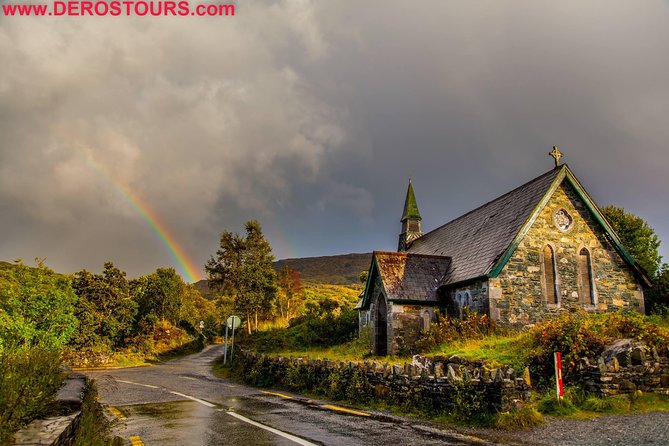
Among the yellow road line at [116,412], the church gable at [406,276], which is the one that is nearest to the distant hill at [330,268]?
the church gable at [406,276]

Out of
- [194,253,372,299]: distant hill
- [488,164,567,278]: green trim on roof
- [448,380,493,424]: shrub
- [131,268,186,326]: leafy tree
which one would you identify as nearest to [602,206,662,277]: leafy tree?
[488,164,567,278]: green trim on roof

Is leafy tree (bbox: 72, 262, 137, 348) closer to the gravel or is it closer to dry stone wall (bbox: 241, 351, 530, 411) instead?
dry stone wall (bbox: 241, 351, 530, 411)

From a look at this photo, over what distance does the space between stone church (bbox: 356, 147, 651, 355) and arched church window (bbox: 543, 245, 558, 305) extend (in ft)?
0.15

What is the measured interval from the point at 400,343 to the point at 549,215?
916 centimetres

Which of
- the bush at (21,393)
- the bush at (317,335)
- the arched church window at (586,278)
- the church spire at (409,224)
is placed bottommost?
the bush at (317,335)

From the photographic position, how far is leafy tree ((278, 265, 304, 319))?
6553 centimetres

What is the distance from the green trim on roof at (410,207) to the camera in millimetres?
42844

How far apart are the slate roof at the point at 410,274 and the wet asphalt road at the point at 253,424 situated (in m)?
9.95

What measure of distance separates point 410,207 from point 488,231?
63.2 feet

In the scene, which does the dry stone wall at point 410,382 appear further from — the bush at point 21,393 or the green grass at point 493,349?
the bush at point 21,393

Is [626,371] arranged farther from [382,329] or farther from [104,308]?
[104,308]

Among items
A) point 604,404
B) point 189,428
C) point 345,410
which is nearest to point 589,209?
point 604,404

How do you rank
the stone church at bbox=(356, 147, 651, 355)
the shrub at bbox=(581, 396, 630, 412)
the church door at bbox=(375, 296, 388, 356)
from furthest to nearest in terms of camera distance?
the church door at bbox=(375, 296, 388, 356) < the stone church at bbox=(356, 147, 651, 355) < the shrub at bbox=(581, 396, 630, 412)

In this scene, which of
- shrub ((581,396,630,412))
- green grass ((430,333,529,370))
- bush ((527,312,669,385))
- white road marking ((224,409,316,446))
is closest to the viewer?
white road marking ((224,409,316,446))
